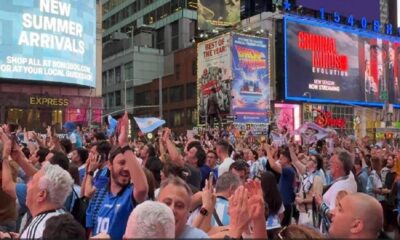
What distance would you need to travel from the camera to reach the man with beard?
497 cm

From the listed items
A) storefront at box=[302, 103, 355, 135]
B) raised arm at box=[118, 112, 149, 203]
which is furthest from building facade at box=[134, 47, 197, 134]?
raised arm at box=[118, 112, 149, 203]

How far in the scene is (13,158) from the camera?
21.8 feet

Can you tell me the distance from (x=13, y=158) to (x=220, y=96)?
155ft

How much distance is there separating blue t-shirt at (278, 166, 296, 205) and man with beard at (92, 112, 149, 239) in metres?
4.66

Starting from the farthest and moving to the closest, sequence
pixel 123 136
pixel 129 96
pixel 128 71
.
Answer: pixel 129 96 < pixel 128 71 < pixel 123 136

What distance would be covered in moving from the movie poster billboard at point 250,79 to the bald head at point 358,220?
1869 inches

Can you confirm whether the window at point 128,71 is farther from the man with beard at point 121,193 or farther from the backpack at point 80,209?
the man with beard at point 121,193

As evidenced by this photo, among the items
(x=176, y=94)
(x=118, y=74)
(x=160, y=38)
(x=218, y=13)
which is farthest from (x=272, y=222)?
(x=118, y=74)

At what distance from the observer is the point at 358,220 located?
149 inches

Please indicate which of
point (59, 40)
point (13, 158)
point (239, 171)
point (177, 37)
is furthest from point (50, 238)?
point (177, 37)

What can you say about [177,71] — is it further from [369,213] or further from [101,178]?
[369,213]

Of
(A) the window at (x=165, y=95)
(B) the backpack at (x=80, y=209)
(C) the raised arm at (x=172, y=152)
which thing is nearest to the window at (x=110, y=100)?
(A) the window at (x=165, y=95)

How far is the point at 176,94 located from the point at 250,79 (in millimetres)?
18705

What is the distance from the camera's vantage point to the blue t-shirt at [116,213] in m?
4.96
